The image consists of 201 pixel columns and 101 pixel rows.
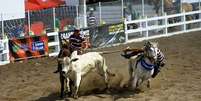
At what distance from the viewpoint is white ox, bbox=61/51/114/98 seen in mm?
11672

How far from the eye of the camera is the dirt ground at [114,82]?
490 inches

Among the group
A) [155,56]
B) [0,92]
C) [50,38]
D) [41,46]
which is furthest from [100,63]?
[50,38]

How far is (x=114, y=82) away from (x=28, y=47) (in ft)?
22.8

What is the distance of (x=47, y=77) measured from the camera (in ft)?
52.2

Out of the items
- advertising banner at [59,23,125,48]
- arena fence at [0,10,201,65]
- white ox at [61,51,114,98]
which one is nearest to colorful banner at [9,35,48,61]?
arena fence at [0,10,201,65]

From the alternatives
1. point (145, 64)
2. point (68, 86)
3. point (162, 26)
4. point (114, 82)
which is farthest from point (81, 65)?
point (162, 26)

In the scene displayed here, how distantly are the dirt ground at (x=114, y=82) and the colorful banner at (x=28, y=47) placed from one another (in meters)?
0.40

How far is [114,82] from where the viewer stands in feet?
45.6

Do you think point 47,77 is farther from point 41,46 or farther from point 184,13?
point 184,13

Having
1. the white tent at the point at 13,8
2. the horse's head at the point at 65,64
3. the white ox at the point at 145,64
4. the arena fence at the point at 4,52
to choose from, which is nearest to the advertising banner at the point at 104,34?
the white tent at the point at 13,8

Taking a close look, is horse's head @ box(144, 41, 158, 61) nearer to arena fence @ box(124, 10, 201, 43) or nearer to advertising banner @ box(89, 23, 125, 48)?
advertising banner @ box(89, 23, 125, 48)

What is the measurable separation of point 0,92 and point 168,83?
456 centimetres

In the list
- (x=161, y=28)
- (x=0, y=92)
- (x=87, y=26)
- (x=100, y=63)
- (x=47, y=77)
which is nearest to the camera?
(x=100, y=63)

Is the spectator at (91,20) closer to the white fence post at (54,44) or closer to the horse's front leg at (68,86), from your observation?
the white fence post at (54,44)
